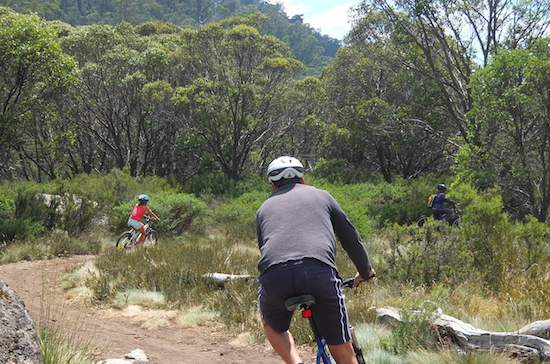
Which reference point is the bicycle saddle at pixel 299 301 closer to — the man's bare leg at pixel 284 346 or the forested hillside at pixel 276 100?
the man's bare leg at pixel 284 346

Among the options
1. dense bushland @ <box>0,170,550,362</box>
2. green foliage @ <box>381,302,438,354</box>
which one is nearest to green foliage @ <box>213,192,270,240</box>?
dense bushland @ <box>0,170,550,362</box>

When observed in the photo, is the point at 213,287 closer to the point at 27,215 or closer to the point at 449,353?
the point at 449,353

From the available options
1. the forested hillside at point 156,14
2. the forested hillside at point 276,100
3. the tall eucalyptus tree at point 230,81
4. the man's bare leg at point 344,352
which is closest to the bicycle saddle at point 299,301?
the man's bare leg at point 344,352

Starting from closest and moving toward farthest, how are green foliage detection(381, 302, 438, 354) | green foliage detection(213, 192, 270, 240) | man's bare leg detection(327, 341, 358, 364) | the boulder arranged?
1. man's bare leg detection(327, 341, 358, 364)
2. the boulder
3. green foliage detection(381, 302, 438, 354)
4. green foliage detection(213, 192, 270, 240)

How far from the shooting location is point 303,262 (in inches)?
99.4

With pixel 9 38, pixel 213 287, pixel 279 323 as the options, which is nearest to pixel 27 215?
pixel 9 38

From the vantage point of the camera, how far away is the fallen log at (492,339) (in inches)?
152

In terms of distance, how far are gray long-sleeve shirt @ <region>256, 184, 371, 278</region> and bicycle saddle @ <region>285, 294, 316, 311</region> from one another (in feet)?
0.73

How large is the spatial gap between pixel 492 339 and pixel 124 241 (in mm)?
8958

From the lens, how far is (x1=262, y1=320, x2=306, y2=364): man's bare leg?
2650 millimetres

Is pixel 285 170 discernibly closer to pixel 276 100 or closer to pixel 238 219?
pixel 238 219

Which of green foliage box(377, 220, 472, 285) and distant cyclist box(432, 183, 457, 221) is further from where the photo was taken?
distant cyclist box(432, 183, 457, 221)

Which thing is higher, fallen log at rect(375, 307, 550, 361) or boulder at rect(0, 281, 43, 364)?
boulder at rect(0, 281, 43, 364)

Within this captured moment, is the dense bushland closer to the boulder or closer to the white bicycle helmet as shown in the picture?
the white bicycle helmet
